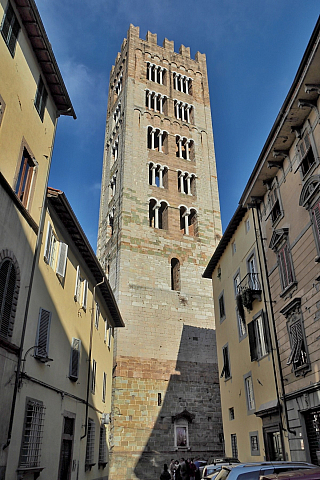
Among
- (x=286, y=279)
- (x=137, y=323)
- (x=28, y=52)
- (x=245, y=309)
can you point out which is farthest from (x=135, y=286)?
(x=28, y=52)

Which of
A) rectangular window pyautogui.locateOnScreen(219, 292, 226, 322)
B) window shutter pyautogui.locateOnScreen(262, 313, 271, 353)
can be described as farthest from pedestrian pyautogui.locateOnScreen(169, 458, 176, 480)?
window shutter pyautogui.locateOnScreen(262, 313, 271, 353)

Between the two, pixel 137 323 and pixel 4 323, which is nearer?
pixel 4 323

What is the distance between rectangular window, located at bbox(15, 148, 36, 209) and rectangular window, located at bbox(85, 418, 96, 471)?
36.8 feet

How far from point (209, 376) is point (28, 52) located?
25.1 meters

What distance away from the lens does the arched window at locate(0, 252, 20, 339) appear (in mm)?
10469

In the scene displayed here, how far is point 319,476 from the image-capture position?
5309mm

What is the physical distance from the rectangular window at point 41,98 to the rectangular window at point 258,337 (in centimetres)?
1107

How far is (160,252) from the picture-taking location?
34.6 m

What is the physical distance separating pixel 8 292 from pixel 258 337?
33.4 feet

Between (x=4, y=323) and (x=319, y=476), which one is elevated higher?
(x=4, y=323)

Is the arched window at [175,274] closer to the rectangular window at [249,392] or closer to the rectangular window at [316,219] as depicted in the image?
the rectangular window at [249,392]

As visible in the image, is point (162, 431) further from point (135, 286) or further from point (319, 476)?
point (319, 476)

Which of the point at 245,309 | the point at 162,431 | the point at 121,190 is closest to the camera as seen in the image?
the point at 245,309

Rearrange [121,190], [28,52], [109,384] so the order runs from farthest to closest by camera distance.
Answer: [121,190]
[109,384]
[28,52]
